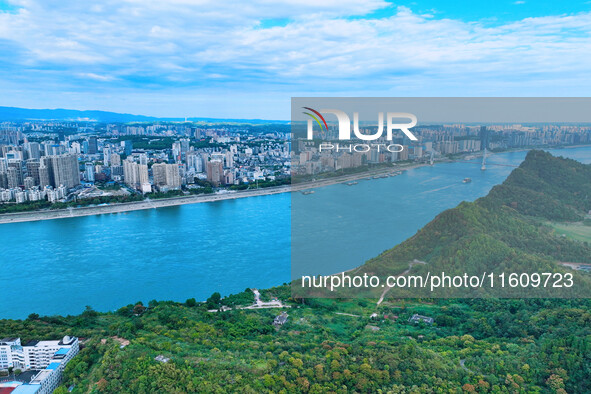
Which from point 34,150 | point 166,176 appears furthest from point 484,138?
point 34,150

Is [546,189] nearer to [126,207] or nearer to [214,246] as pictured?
[214,246]

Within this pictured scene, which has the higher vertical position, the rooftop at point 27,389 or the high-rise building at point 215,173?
the high-rise building at point 215,173

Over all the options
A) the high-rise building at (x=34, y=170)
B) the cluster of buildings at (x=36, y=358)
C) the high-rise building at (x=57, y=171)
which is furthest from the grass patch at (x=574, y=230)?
the high-rise building at (x=34, y=170)

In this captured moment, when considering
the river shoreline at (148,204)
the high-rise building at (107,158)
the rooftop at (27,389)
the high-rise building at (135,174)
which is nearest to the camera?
the rooftop at (27,389)

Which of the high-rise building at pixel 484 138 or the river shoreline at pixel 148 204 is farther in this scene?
the river shoreline at pixel 148 204

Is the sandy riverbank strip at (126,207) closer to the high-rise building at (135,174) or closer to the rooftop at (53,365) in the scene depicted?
the high-rise building at (135,174)

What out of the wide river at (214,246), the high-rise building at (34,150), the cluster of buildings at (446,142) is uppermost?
the cluster of buildings at (446,142)

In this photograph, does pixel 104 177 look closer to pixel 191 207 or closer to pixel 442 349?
pixel 191 207
